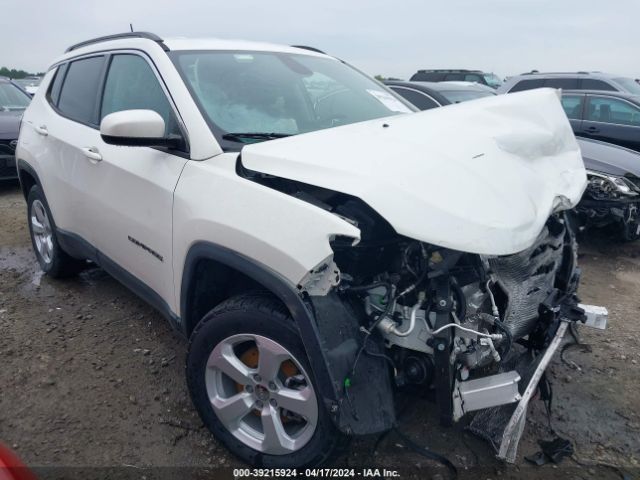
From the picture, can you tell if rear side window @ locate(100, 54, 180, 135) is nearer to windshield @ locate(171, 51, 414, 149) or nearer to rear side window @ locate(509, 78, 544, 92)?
windshield @ locate(171, 51, 414, 149)

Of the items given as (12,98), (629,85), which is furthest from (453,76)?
(12,98)

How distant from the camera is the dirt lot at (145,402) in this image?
2473 mm

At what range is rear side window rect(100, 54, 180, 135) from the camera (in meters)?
2.67

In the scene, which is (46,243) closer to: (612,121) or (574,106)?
(574,106)

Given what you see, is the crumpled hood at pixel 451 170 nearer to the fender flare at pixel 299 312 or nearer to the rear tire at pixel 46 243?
the fender flare at pixel 299 312

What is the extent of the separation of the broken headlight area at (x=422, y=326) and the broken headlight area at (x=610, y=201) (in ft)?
9.74

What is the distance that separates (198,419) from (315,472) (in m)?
0.76

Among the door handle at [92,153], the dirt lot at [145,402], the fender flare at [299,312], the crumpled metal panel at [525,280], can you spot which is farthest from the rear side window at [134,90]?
the crumpled metal panel at [525,280]

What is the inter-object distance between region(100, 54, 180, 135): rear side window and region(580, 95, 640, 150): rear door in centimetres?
677

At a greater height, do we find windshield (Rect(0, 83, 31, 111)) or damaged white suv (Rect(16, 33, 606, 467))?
damaged white suv (Rect(16, 33, 606, 467))

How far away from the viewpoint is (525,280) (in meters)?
2.33

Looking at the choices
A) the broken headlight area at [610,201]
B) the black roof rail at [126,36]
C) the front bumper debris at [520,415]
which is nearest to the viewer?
the front bumper debris at [520,415]

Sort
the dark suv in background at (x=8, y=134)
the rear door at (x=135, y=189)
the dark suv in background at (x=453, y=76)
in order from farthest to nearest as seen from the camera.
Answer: the dark suv in background at (x=453, y=76)
the dark suv in background at (x=8, y=134)
the rear door at (x=135, y=189)

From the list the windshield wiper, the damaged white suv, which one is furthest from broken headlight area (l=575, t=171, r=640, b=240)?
the windshield wiper
